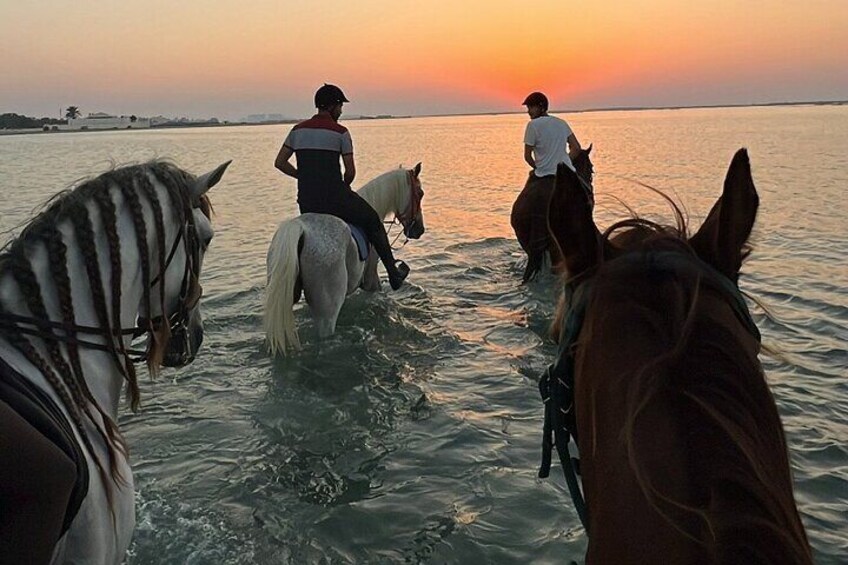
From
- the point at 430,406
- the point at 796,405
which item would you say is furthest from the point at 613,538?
the point at 796,405

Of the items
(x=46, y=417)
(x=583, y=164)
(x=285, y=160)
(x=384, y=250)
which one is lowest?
(x=384, y=250)

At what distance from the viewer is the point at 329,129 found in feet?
23.6

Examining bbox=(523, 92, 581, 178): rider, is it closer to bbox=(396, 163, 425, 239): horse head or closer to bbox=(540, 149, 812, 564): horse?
bbox=(396, 163, 425, 239): horse head

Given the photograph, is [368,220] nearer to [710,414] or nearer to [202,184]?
[202,184]

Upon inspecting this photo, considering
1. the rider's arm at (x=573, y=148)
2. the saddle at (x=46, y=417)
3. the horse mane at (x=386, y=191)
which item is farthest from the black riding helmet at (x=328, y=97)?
the saddle at (x=46, y=417)

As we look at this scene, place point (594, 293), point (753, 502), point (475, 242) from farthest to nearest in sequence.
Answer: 1. point (475, 242)
2. point (594, 293)
3. point (753, 502)

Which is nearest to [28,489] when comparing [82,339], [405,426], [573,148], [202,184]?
[82,339]

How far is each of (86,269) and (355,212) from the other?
5402 millimetres

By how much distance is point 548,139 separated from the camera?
9.55 m

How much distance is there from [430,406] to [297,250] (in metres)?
2.20

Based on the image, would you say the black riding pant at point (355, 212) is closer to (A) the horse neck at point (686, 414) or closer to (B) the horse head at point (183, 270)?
(B) the horse head at point (183, 270)

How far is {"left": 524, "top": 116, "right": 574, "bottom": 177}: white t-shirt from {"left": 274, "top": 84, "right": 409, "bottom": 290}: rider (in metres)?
3.32

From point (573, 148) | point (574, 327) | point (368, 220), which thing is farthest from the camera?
point (573, 148)

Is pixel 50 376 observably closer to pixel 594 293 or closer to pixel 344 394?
pixel 594 293
